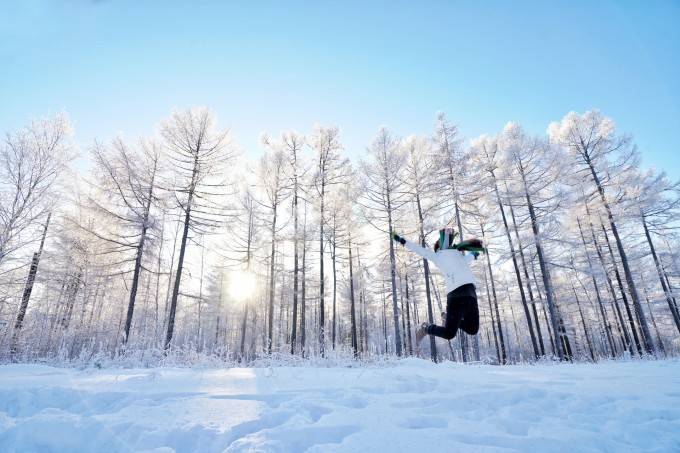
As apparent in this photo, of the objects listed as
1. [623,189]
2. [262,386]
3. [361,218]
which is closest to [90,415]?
[262,386]

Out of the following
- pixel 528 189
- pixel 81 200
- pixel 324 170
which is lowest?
pixel 81 200

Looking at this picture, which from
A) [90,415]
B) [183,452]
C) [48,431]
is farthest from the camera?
[90,415]

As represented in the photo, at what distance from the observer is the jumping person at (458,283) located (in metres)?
4.00

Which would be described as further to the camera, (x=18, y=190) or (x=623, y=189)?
(x=623, y=189)

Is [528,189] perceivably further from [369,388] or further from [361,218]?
[369,388]

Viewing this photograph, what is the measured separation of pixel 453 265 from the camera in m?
4.07

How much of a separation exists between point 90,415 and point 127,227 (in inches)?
450

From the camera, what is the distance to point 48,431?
168cm

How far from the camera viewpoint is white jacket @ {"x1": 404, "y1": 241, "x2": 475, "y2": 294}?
13.2ft

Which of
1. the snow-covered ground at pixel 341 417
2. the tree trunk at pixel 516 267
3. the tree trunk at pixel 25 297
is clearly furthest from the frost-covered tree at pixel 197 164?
the tree trunk at pixel 516 267

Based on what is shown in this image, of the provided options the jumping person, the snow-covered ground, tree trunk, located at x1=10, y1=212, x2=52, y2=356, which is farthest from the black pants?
tree trunk, located at x1=10, y1=212, x2=52, y2=356

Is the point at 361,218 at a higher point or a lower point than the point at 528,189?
lower

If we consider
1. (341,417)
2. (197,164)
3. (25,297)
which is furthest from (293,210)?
(341,417)

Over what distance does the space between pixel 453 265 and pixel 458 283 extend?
0.84ft
